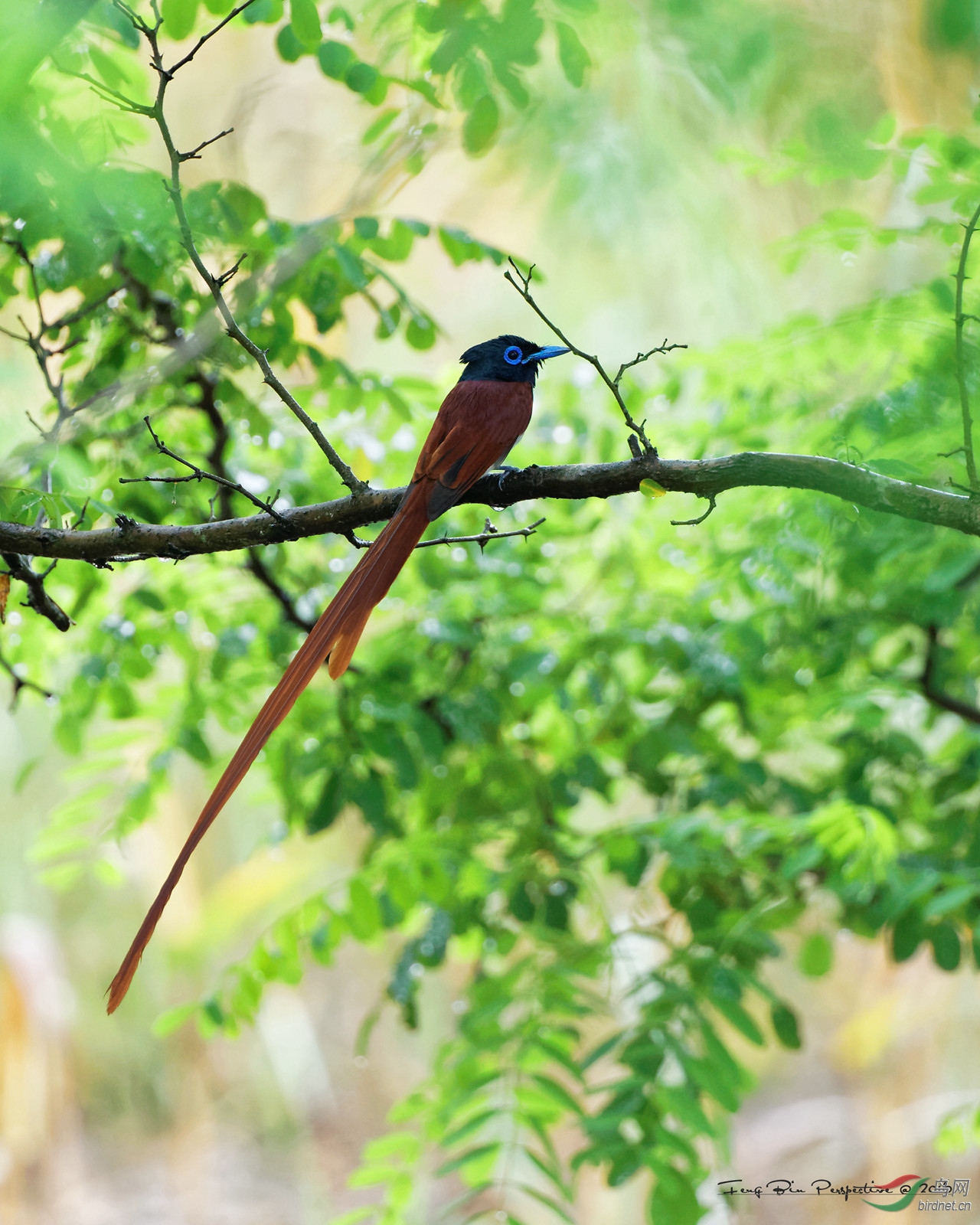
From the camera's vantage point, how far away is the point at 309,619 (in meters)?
2.52

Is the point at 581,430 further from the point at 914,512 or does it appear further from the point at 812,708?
the point at 914,512

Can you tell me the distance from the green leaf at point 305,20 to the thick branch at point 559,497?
Result: 0.82m

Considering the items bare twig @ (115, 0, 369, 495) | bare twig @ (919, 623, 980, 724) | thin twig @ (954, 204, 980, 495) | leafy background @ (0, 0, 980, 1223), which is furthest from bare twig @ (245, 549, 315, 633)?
bare twig @ (919, 623, 980, 724)

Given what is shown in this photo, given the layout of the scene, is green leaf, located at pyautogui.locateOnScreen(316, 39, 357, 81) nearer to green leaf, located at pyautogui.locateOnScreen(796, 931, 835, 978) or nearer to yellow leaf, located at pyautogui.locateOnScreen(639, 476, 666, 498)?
yellow leaf, located at pyautogui.locateOnScreen(639, 476, 666, 498)

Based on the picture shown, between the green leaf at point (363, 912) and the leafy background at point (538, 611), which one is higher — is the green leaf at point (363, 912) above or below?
below

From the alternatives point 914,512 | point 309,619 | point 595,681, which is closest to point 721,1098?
point 595,681

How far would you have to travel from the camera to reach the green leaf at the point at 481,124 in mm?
1849

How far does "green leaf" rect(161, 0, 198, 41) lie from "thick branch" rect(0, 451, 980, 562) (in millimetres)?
980

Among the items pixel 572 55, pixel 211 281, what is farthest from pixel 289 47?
pixel 211 281

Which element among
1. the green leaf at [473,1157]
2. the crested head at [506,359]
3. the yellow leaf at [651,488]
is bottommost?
the green leaf at [473,1157]

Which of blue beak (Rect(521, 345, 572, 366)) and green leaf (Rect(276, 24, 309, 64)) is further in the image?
blue beak (Rect(521, 345, 572, 366))

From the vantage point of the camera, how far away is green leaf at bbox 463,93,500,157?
185 cm

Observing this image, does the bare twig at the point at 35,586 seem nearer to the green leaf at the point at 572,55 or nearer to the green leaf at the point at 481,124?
the green leaf at the point at 481,124

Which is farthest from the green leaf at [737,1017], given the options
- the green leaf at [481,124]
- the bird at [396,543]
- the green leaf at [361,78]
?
the green leaf at [361,78]
